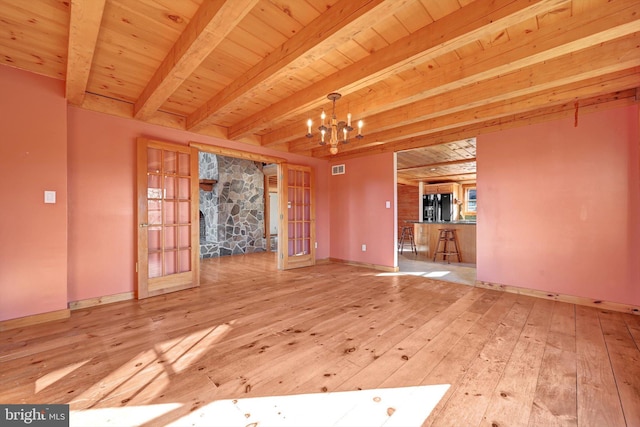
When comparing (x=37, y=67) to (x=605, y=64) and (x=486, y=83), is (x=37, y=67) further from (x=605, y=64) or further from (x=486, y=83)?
(x=605, y=64)

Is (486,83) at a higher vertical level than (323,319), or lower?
higher

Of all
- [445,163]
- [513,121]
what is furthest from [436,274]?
[445,163]

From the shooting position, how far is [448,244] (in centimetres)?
661

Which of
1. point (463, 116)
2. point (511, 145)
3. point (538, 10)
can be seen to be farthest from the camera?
point (511, 145)

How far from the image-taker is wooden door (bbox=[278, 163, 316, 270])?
540cm

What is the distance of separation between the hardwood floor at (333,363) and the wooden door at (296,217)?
2.09m

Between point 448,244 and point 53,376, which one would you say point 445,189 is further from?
point 53,376

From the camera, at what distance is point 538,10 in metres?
1.64

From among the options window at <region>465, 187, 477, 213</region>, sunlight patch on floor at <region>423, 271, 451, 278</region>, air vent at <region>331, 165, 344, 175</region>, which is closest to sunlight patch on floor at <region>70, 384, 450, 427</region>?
sunlight patch on floor at <region>423, 271, 451, 278</region>

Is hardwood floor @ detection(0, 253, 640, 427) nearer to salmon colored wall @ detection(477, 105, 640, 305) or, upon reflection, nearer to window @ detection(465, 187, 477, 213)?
salmon colored wall @ detection(477, 105, 640, 305)

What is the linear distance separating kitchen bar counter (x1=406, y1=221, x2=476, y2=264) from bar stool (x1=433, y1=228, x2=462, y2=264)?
0.31 ft

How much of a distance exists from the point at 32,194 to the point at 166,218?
1.39 m

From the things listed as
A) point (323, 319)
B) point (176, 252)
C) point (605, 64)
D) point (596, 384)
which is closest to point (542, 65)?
point (605, 64)

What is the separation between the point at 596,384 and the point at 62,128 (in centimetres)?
517
